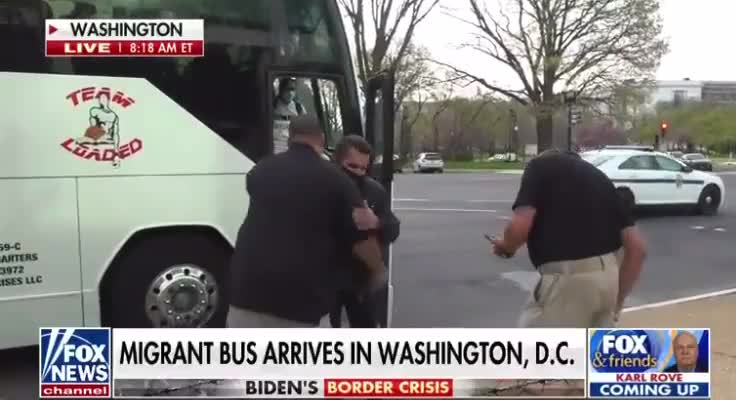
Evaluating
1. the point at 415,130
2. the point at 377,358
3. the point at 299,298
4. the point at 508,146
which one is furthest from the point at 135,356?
the point at 508,146

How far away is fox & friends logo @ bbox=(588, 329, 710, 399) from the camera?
138 inches

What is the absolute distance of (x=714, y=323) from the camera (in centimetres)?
662

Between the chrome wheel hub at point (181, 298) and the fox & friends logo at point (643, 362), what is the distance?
318 cm

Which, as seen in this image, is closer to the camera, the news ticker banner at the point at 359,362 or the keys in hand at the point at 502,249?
the news ticker banner at the point at 359,362

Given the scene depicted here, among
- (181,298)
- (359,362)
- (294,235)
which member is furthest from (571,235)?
(181,298)

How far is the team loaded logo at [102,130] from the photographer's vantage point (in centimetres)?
530

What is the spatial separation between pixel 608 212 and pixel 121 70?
12.2 feet

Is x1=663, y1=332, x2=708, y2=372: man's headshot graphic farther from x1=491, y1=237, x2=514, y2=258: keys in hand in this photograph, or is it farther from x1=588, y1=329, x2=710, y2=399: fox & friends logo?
x1=491, y1=237, x2=514, y2=258: keys in hand

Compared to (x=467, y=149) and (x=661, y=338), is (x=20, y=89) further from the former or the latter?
(x=467, y=149)

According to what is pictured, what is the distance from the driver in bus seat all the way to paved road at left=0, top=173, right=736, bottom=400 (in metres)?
2.21

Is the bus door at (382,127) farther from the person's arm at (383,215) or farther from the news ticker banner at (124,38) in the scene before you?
the news ticker banner at (124,38)

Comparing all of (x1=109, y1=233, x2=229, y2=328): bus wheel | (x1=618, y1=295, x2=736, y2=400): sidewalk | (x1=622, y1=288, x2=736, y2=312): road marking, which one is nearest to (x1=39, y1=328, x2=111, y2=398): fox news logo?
(x1=109, y1=233, x2=229, y2=328): bus wheel

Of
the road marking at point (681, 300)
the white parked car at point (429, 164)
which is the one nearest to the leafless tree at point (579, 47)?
the white parked car at point (429, 164)

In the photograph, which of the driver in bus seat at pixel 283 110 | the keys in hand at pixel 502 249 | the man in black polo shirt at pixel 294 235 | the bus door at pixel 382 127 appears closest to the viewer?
the man in black polo shirt at pixel 294 235
